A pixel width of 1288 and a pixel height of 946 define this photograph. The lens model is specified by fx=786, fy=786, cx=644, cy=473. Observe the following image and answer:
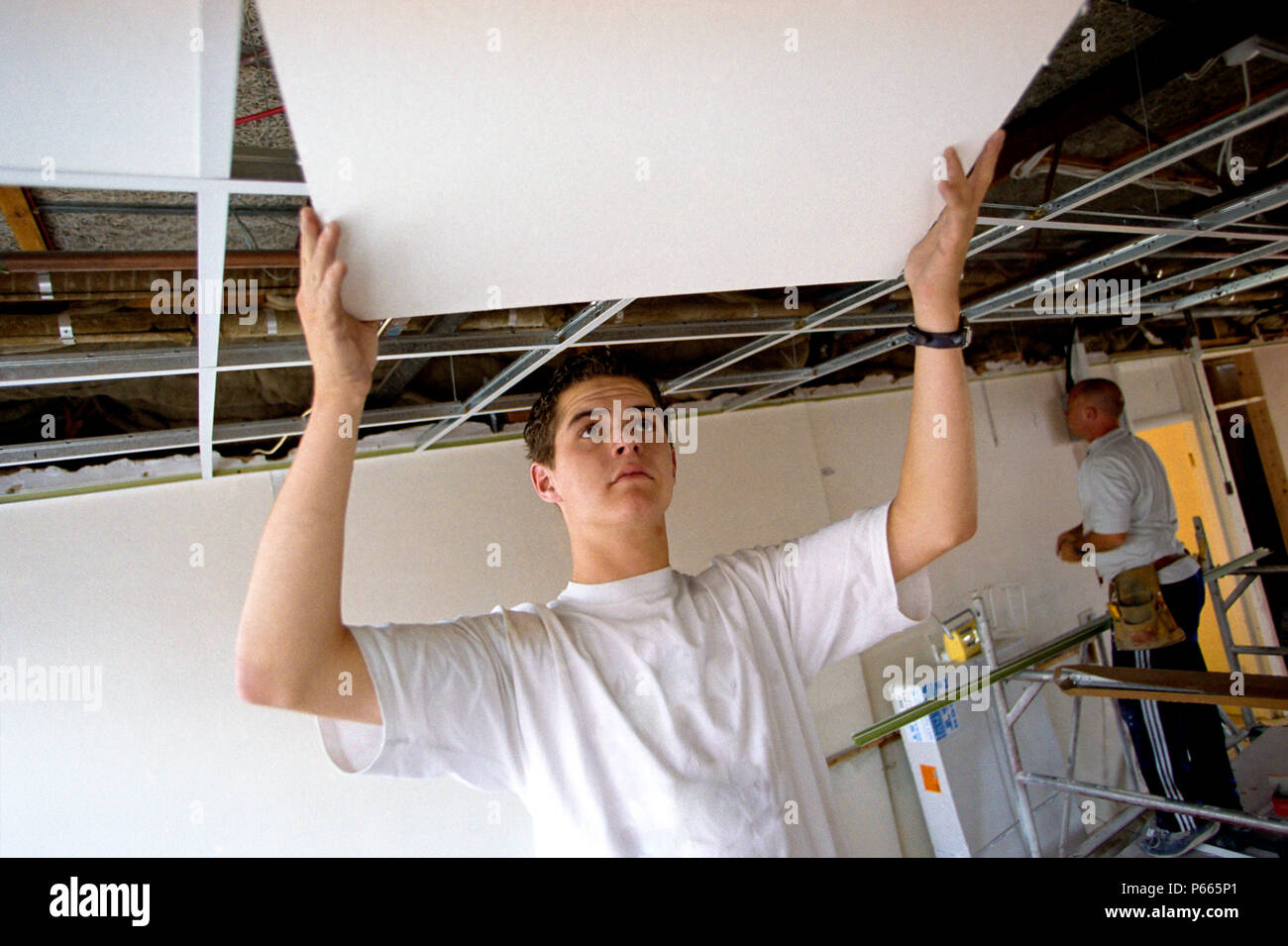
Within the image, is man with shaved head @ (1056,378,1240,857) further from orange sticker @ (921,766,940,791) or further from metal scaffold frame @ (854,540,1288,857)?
orange sticker @ (921,766,940,791)

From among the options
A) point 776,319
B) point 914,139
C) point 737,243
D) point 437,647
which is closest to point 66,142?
point 437,647

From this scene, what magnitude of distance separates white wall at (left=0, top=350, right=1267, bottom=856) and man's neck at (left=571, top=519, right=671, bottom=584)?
6.29ft

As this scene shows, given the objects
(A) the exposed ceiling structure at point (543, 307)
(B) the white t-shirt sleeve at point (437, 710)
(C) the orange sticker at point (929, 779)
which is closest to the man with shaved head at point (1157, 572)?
(A) the exposed ceiling structure at point (543, 307)

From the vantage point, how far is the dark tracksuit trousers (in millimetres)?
3492

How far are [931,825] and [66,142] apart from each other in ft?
14.4

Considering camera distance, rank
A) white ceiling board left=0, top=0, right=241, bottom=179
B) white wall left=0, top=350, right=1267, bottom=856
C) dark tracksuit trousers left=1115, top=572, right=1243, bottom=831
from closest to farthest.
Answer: white ceiling board left=0, top=0, right=241, bottom=179, white wall left=0, top=350, right=1267, bottom=856, dark tracksuit trousers left=1115, top=572, right=1243, bottom=831

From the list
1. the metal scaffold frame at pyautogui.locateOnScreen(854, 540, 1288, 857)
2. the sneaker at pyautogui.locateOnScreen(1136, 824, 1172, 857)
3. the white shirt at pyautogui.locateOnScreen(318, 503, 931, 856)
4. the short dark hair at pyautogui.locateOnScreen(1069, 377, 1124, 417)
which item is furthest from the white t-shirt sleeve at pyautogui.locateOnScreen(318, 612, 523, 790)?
the sneaker at pyautogui.locateOnScreen(1136, 824, 1172, 857)

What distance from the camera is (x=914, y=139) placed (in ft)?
3.34

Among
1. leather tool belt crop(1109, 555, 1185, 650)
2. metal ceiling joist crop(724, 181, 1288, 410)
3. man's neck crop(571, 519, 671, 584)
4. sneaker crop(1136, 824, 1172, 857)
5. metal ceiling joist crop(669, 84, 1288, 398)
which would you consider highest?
metal ceiling joist crop(724, 181, 1288, 410)

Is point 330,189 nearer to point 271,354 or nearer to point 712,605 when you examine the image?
point 712,605

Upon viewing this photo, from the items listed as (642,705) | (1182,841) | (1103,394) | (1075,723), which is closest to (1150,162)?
(642,705)

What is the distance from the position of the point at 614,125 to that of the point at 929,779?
154 inches

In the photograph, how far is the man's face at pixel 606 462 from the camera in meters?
1.26

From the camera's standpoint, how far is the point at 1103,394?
3699 millimetres
